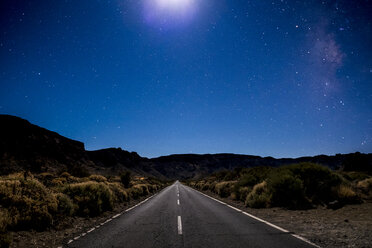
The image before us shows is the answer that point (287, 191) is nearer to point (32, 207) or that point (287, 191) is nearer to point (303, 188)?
point (303, 188)

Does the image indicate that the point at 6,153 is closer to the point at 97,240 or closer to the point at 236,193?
the point at 236,193

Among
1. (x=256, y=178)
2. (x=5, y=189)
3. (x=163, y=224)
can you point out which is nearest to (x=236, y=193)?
(x=256, y=178)

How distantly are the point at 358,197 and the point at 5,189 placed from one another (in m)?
15.0

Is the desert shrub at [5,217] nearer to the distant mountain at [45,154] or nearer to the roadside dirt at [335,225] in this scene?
the roadside dirt at [335,225]

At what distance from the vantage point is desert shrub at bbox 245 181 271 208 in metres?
12.8

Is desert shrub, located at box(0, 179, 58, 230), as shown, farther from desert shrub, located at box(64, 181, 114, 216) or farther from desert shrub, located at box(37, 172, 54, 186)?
desert shrub, located at box(37, 172, 54, 186)

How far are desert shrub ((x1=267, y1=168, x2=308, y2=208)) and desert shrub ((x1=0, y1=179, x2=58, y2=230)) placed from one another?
10895 millimetres

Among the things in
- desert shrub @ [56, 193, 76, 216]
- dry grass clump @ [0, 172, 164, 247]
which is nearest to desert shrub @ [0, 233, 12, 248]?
dry grass clump @ [0, 172, 164, 247]

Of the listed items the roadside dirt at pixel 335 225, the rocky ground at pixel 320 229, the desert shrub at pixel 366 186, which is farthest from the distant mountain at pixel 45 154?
the rocky ground at pixel 320 229

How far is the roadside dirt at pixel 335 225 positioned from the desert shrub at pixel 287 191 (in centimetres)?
131

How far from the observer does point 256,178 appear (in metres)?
18.1

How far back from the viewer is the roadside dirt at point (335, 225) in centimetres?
572

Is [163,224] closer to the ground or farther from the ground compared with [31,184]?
closer to the ground

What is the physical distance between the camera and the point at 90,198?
1129 cm
